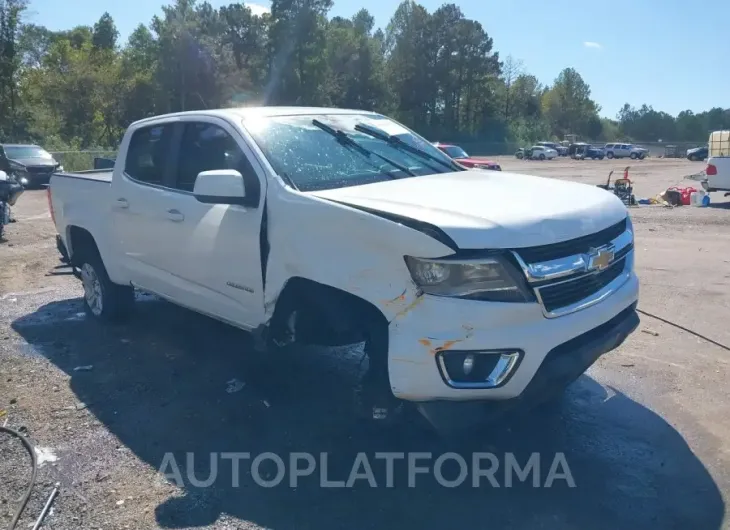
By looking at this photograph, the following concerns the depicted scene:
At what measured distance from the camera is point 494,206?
358 cm

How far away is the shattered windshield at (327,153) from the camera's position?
4281mm

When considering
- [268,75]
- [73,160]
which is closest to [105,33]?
[268,75]

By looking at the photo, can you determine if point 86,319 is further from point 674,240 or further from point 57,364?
point 674,240

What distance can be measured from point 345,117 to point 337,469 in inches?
104

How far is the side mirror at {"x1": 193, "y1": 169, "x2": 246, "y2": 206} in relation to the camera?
13.3 feet

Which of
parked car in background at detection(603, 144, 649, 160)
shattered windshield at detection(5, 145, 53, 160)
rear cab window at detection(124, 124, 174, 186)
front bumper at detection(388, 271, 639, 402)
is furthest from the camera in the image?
parked car in background at detection(603, 144, 649, 160)

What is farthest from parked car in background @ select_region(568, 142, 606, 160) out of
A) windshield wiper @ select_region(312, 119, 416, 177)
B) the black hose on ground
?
the black hose on ground

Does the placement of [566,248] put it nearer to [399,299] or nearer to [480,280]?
[480,280]

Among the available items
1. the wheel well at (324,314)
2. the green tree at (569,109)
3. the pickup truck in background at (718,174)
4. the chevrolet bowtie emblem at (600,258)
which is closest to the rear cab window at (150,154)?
the wheel well at (324,314)

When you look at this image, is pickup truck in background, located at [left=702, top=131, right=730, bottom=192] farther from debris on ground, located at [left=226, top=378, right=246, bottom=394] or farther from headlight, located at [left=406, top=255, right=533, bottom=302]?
headlight, located at [left=406, top=255, right=533, bottom=302]

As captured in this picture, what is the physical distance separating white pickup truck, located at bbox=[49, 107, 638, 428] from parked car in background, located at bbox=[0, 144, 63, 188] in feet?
63.8

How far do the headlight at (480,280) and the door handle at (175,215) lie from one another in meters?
2.28

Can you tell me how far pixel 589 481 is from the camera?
12.0ft

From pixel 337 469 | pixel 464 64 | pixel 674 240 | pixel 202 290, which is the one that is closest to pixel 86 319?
pixel 202 290
